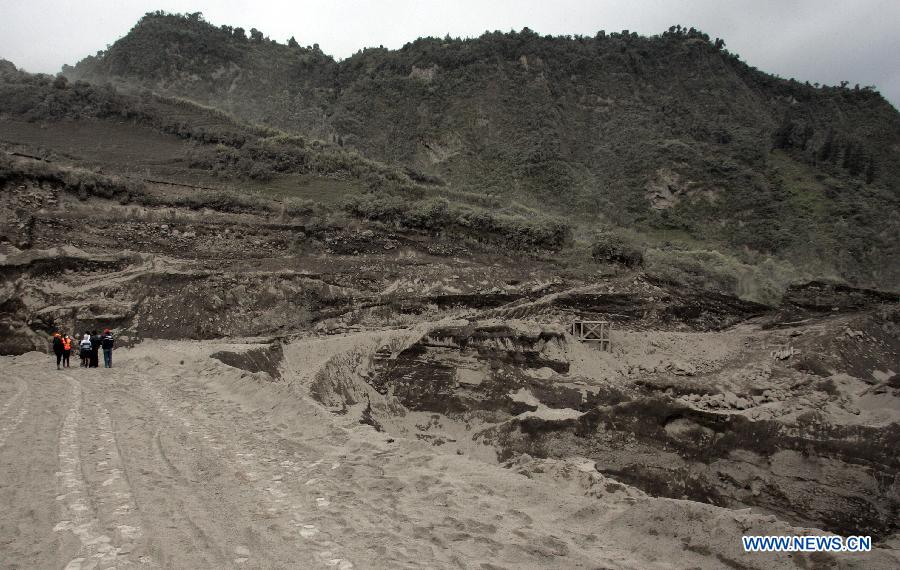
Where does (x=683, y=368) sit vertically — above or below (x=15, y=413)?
below

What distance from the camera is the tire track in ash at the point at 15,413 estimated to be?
18.9 feet

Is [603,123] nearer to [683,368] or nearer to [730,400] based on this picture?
[683,368]

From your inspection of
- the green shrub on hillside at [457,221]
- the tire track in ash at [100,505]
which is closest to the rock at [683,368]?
the green shrub on hillside at [457,221]

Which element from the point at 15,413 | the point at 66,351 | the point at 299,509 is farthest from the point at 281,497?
the point at 66,351

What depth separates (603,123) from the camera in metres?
49.1

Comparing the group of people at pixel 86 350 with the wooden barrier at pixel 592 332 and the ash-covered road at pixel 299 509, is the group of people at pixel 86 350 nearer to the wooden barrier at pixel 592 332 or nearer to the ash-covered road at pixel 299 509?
the ash-covered road at pixel 299 509

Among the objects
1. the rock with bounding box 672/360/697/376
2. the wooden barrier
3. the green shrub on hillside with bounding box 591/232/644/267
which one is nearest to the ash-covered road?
the wooden barrier

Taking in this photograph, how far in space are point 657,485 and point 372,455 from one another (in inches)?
139

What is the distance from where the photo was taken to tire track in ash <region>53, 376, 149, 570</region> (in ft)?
10.2

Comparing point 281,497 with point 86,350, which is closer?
point 281,497

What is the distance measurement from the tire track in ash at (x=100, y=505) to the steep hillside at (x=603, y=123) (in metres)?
28.3

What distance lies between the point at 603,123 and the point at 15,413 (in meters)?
49.4

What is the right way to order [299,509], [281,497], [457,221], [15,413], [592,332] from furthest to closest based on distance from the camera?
1. [457,221]
2. [592,332]
3. [15,413]
4. [281,497]
5. [299,509]

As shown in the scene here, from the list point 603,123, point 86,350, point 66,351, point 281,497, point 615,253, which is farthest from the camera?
point 603,123
